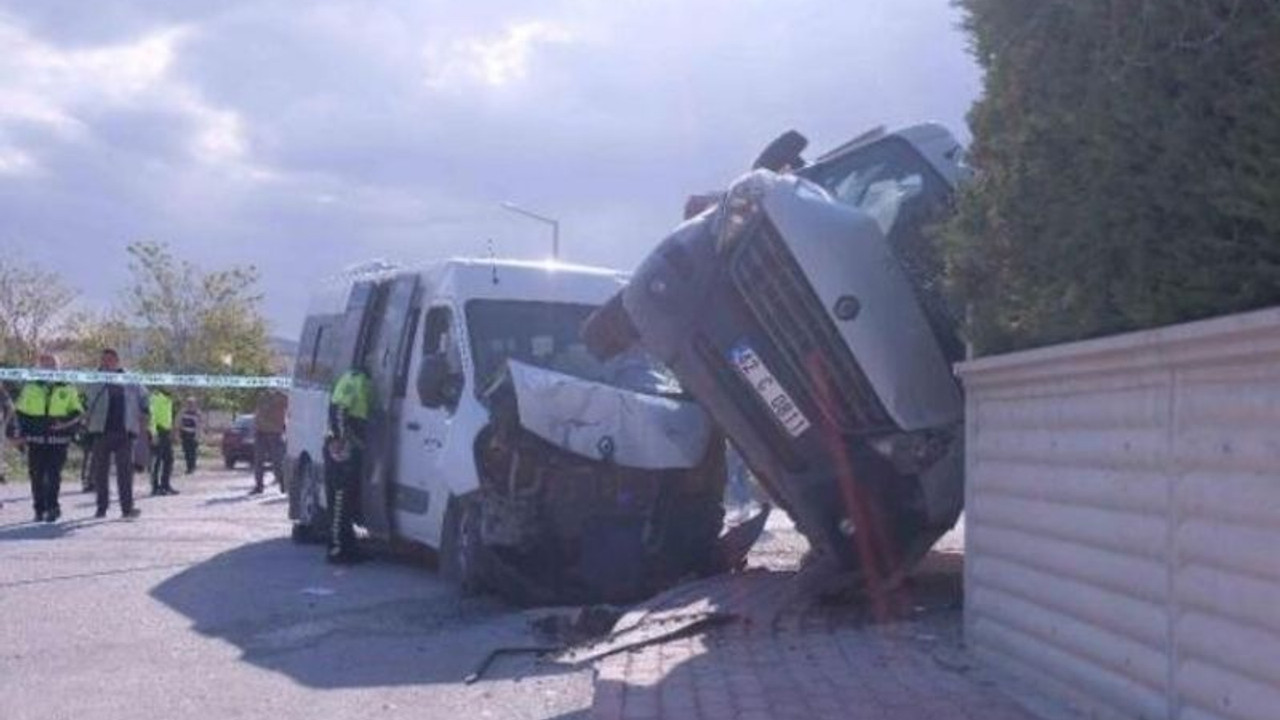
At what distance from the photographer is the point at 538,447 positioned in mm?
12234

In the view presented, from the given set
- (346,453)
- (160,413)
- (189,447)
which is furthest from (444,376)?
(189,447)

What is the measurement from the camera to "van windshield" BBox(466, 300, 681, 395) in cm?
1333

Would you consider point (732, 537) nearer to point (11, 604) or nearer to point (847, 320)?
point (847, 320)

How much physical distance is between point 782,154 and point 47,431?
11.2m

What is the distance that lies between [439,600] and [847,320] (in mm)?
4268

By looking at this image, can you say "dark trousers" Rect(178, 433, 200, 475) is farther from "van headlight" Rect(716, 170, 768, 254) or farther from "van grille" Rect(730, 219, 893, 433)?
"van grille" Rect(730, 219, 893, 433)

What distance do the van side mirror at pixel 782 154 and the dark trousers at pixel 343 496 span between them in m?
5.40

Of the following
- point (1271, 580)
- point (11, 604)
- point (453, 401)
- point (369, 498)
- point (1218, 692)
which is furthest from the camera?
point (369, 498)

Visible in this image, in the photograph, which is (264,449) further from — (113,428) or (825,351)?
(825,351)

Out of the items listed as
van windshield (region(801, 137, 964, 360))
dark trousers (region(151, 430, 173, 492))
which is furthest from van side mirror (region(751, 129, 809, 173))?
dark trousers (region(151, 430, 173, 492))

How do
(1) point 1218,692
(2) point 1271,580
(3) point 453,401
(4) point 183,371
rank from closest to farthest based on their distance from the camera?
(2) point 1271,580
(1) point 1218,692
(3) point 453,401
(4) point 183,371

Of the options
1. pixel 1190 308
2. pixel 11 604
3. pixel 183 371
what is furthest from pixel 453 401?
pixel 183 371

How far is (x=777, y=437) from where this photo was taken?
10.4m

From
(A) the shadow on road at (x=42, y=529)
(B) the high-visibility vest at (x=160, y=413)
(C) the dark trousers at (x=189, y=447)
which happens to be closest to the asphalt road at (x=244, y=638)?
(A) the shadow on road at (x=42, y=529)
